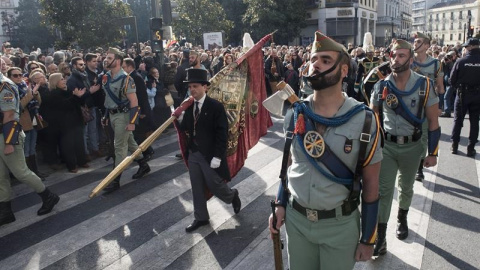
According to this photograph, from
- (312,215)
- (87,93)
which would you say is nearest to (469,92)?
(312,215)

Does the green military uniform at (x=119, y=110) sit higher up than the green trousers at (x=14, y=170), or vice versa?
the green military uniform at (x=119, y=110)

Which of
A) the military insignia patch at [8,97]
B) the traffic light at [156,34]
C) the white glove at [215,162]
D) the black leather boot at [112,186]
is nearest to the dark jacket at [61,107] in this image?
the black leather boot at [112,186]

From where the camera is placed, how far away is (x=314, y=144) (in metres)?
2.54

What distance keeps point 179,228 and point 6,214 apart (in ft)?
7.95

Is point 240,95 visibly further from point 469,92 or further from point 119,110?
point 469,92

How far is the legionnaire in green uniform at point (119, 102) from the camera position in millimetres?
6629

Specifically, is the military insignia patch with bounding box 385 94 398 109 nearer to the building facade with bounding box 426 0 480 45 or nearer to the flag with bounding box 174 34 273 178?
the flag with bounding box 174 34 273 178

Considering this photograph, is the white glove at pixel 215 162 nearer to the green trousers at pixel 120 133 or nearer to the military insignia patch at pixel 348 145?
the green trousers at pixel 120 133

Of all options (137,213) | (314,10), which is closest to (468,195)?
(137,213)

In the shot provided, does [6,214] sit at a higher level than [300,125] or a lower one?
lower

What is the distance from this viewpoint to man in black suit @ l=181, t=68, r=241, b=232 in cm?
507

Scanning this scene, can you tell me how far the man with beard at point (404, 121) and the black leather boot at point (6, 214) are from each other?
4724 mm

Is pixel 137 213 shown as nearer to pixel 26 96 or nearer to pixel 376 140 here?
pixel 26 96

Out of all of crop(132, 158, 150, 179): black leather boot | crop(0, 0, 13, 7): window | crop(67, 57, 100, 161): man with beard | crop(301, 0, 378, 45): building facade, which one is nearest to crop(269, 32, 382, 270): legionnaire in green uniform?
crop(132, 158, 150, 179): black leather boot
